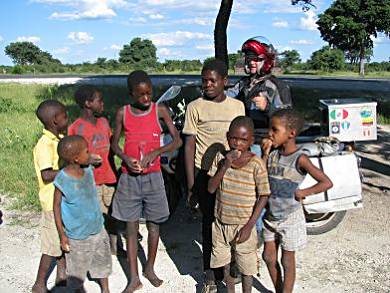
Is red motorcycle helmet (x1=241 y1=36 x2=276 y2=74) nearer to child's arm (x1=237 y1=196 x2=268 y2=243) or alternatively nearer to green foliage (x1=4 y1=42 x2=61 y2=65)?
child's arm (x1=237 y1=196 x2=268 y2=243)

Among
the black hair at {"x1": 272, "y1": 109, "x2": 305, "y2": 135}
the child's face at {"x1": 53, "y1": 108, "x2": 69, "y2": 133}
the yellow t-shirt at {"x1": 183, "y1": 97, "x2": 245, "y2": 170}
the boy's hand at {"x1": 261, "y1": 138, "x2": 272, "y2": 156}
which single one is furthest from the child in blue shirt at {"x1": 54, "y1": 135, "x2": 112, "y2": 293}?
the black hair at {"x1": 272, "y1": 109, "x2": 305, "y2": 135}

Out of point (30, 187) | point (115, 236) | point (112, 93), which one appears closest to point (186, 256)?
point (115, 236)

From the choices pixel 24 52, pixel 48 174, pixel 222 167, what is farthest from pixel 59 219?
pixel 24 52

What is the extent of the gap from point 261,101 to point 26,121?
8621mm

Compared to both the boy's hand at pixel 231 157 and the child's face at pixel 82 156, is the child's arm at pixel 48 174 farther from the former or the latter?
the boy's hand at pixel 231 157

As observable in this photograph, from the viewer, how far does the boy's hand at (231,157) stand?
3.23 metres

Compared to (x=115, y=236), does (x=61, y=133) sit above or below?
above

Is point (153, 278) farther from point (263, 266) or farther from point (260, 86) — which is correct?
point (260, 86)

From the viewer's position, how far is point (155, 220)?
3932 millimetres

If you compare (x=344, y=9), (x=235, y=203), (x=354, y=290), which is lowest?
(x=354, y=290)

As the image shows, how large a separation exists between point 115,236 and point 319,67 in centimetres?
4532

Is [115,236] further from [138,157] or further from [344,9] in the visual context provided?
[344,9]

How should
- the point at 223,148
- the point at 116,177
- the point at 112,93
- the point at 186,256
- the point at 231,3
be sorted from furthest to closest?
the point at 112,93, the point at 231,3, the point at 186,256, the point at 116,177, the point at 223,148

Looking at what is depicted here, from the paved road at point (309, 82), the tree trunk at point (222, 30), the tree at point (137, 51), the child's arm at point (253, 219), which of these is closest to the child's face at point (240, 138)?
the child's arm at point (253, 219)
